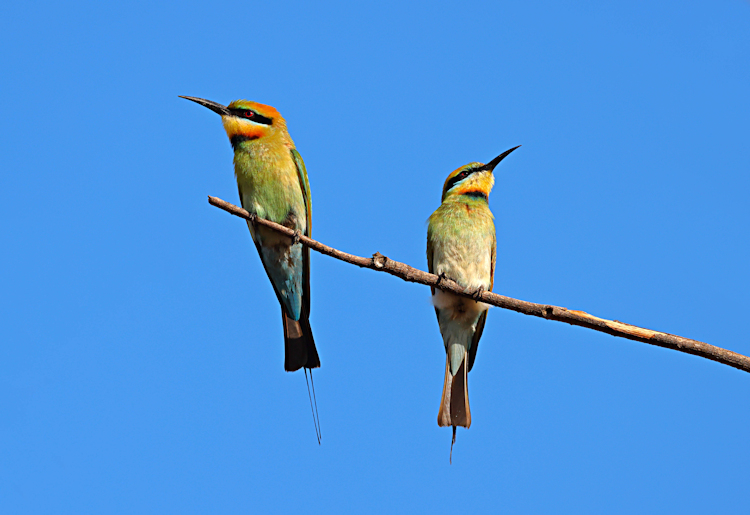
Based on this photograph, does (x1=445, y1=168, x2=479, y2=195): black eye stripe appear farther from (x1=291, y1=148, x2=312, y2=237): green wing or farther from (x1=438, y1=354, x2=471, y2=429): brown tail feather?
(x1=438, y1=354, x2=471, y2=429): brown tail feather

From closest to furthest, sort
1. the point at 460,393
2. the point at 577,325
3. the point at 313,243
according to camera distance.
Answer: the point at 577,325, the point at 313,243, the point at 460,393

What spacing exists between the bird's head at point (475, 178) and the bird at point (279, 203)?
0.98m

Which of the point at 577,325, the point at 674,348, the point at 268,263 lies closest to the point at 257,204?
the point at 268,263

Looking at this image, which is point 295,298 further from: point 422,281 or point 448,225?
point 422,281

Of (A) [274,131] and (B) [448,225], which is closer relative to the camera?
(B) [448,225]

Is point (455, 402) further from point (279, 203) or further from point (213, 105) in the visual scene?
point (213, 105)

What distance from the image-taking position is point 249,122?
447 cm

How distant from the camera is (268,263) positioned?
4359 millimetres

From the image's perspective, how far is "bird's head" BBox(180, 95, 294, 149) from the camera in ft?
14.6

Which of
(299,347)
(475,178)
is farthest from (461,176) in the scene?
(299,347)

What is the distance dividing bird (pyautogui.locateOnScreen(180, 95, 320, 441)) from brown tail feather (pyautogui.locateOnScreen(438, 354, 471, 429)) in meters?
0.80

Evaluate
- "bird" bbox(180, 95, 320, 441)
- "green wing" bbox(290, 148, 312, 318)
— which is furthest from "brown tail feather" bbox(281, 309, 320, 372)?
"green wing" bbox(290, 148, 312, 318)

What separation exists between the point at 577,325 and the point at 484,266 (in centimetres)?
136

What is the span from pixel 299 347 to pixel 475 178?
1560 millimetres
